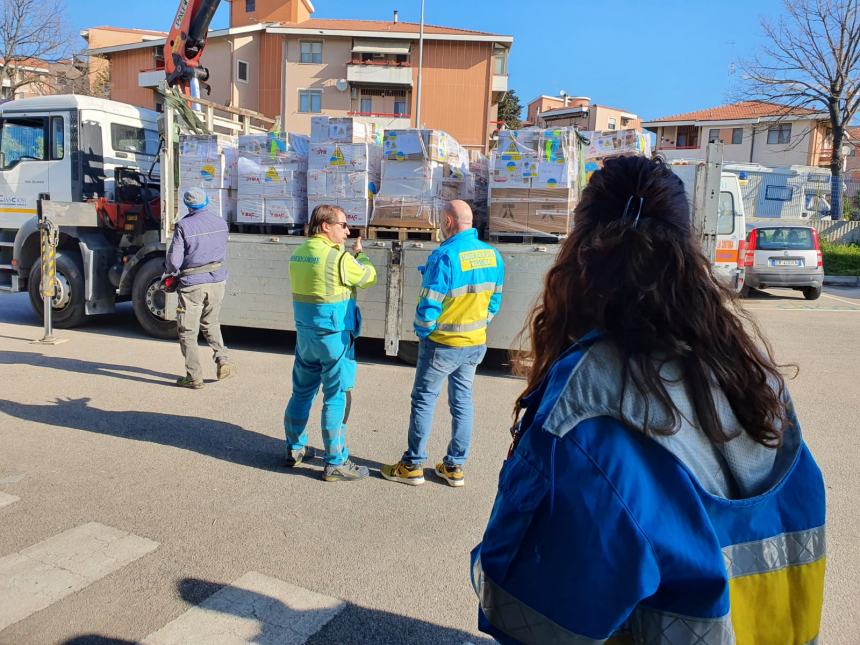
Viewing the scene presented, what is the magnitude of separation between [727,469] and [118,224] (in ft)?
31.8

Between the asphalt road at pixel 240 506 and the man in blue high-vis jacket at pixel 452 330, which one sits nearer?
the asphalt road at pixel 240 506

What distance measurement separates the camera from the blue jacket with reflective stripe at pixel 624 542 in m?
1.20

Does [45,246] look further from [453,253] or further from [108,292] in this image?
[453,253]

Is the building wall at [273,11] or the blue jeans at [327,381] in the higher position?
the building wall at [273,11]

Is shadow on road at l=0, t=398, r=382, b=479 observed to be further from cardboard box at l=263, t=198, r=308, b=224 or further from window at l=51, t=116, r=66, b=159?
window at l=51, t=116, r=66, b=159

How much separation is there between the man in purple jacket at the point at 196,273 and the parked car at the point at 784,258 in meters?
11.9

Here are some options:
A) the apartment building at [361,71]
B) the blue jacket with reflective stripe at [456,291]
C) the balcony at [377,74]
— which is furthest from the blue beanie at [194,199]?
the balcony at [377,74]

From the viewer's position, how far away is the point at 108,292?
9.66m

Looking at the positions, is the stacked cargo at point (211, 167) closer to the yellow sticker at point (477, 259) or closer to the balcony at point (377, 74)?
the yellow sticker at point (477, 259)

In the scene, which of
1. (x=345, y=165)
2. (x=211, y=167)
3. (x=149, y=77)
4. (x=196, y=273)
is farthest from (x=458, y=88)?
(x=196, y=273)

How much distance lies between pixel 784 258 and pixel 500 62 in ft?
101

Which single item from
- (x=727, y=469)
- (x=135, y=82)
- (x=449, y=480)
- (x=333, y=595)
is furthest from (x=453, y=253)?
(x=135, y=82)

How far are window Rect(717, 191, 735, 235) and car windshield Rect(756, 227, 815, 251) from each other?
368cm

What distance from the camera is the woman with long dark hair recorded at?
3.98 ft
